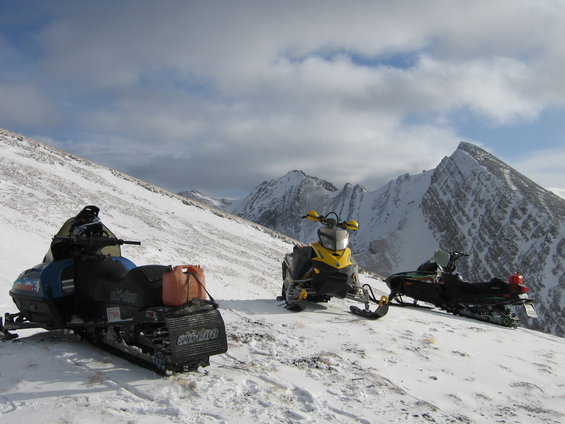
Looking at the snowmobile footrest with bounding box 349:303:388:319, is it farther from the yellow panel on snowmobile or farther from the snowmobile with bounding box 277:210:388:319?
the yellow panel on snowmobile

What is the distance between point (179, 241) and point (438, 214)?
565 ft

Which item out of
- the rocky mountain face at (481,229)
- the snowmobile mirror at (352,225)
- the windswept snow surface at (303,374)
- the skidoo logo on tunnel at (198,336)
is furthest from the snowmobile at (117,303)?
the rocky mountain face at (481,229)

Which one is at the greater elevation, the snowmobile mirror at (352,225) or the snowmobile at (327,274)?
the snowmobile mirror at (352,225)

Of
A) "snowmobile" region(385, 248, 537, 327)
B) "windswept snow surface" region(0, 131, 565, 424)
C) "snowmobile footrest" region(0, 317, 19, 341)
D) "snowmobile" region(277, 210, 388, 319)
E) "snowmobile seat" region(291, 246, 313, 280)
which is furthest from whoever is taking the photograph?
"snowmobile" region(385, 248, 537, 327)

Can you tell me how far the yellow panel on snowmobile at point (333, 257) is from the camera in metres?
9.14

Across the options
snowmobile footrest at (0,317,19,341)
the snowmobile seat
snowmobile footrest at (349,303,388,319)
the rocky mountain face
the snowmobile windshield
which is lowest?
snowmobile footrest at (0,317,19,341)

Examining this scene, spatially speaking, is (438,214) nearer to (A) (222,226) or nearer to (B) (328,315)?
(A) (222,226)

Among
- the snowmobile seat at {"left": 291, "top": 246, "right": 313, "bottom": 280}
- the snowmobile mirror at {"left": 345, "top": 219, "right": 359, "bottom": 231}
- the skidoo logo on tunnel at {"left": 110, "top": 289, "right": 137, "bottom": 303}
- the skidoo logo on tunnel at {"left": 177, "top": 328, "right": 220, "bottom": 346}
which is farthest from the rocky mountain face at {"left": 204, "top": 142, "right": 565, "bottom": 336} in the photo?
the skidoo logo on tunnel at {"left": 110, "top": 289, "right": 137, "bottom": 303}

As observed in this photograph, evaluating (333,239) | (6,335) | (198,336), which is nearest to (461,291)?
(333,239)

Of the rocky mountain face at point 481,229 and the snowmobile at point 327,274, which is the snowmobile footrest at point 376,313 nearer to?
the snowmobile at point 327,274

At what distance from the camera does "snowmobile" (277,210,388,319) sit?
9.05 metres

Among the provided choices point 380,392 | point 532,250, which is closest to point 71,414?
point 380,392

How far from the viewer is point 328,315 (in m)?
8.95

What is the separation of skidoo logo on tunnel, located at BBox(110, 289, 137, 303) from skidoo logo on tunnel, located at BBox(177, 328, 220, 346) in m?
0.71
